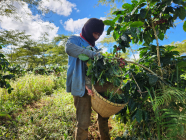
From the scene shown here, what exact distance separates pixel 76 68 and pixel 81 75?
12cm

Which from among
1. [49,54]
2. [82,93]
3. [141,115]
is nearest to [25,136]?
[82,93]

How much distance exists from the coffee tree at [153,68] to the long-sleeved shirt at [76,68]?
376 millimetres

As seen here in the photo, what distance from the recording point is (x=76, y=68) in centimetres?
140

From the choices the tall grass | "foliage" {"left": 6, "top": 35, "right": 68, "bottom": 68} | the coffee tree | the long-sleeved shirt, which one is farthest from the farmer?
"foliage" {"left": 6, "top": 35, "right": 68, "bottom": 68}

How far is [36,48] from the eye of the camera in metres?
22.5

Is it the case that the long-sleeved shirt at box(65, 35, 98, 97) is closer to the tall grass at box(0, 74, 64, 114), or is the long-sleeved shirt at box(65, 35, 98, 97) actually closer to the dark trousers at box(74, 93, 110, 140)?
the dark trousers at box(74, 93, 110, 140)

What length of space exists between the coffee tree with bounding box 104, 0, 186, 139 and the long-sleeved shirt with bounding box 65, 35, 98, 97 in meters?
0.38

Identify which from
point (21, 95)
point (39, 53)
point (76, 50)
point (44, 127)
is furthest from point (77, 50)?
point (39, 53)

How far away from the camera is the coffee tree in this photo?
0.99m

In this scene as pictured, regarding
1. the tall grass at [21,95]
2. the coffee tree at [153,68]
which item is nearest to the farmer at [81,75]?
the coffee tree at [153,68]

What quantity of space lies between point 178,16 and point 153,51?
1.33 feet

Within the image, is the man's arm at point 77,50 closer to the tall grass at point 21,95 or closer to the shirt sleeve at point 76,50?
the shirt sleeve at point 76,50

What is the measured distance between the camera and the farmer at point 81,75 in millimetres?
1255

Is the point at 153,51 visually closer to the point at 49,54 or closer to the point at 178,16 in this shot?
the point at 178,16
